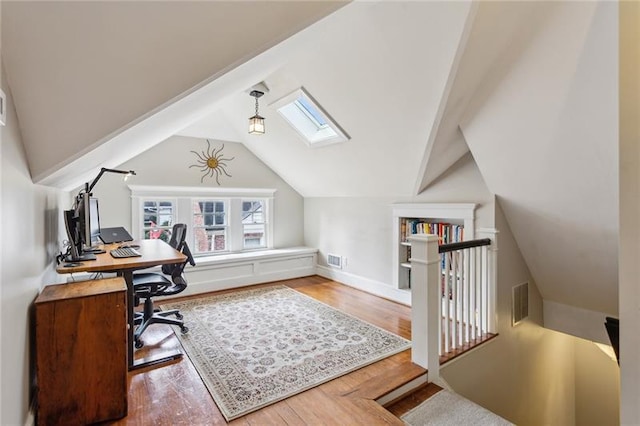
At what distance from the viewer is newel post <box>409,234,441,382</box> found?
230cm

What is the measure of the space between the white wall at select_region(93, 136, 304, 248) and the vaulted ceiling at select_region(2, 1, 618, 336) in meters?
1.66

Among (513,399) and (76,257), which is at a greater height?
(76,257)

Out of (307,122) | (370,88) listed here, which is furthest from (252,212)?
(370,88)

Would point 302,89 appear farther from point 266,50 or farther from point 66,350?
point 66,350

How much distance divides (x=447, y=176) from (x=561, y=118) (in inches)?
52.8

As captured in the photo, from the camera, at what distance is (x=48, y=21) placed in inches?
46.3

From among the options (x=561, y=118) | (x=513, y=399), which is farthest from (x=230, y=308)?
(x=561, y=118)

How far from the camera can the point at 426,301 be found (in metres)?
2.30

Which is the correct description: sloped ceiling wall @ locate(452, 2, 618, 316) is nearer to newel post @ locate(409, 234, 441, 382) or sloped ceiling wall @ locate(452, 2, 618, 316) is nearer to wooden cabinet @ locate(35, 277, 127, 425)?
newel post @ locate(409, 234, 441, 382)

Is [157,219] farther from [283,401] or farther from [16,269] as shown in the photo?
[283,401]

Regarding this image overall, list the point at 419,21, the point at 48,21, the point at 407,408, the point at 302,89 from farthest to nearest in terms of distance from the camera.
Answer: the point at 302,89 < the point at 407,408 < the point at 419,21 < the point at 48,21

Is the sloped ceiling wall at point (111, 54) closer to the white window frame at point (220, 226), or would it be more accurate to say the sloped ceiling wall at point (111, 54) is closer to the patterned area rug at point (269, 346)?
the patterned area rug at point (269, 346)

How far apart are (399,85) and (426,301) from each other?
1.66 m

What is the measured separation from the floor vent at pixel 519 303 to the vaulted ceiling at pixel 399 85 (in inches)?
9.7
